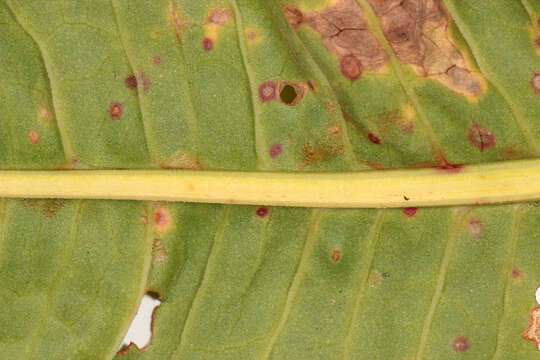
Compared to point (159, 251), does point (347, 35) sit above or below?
above

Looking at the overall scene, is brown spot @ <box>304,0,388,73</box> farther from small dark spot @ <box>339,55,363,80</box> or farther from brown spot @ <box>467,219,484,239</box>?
brown spot @ <box>467,219,484,239</box>

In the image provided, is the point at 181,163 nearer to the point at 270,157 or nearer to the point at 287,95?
the point at 270,157

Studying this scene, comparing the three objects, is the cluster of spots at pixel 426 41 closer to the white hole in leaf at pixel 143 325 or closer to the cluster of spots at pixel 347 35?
the cluster of spots at pixel 347 35

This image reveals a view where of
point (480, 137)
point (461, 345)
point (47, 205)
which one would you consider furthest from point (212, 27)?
point (461, 345)

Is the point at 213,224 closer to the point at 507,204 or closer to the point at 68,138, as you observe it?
the point at 68,138

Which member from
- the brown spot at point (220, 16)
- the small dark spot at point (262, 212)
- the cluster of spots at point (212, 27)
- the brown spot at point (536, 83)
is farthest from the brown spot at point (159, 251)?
the brown spot at point (536, 83)

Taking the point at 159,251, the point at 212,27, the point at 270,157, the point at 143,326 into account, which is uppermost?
the point at 212,27
